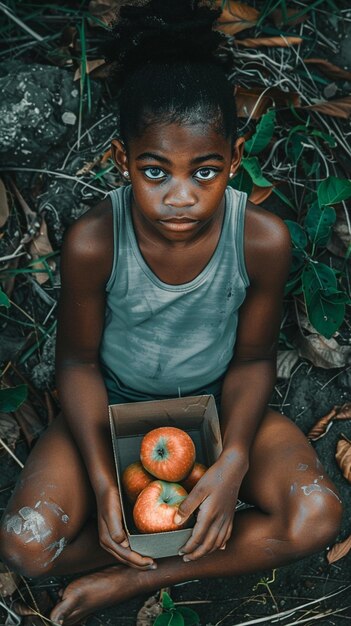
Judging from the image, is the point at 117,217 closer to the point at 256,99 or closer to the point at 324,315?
the point at 324,315

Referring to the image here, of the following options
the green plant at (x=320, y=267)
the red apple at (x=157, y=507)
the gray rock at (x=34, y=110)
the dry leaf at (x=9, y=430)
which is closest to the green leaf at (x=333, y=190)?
the green plant at (x=320, y=267)

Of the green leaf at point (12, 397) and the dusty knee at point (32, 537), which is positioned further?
the green leaf at point (12, 397)

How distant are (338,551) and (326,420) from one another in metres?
0.41

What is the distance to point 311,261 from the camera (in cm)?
246

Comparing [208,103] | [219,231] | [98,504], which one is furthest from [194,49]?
[98,504]

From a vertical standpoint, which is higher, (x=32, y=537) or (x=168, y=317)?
(x=168, y=317)

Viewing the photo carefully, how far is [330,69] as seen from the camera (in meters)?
2.69

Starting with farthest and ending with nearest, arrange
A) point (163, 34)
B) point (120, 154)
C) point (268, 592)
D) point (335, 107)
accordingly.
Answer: point (335, 107) → point (268, 592) → point (120, 154) → point (163, 34)

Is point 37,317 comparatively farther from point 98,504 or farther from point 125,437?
point 98,504

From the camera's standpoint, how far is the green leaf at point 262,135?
8.14 feet

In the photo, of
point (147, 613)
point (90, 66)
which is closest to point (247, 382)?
point (147, 613)

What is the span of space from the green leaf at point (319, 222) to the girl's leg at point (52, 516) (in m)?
0.99

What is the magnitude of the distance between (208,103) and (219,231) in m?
0.41

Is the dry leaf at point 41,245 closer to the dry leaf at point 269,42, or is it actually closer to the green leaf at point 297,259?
the green leaf at point 297,259
